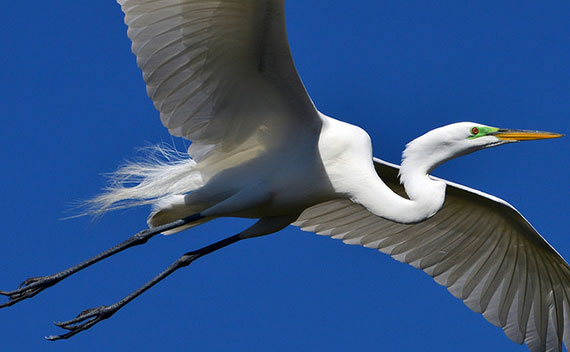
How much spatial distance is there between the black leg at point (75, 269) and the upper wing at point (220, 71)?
541 millimetres

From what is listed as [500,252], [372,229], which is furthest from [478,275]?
[372,229]

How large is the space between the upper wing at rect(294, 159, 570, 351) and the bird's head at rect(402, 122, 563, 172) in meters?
1.14

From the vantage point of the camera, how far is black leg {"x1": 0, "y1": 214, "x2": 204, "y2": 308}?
6.40m

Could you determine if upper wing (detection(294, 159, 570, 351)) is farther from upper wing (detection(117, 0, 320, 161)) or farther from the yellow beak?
upper wing (detection(117, 0, 320, 161))

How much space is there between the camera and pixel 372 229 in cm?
778

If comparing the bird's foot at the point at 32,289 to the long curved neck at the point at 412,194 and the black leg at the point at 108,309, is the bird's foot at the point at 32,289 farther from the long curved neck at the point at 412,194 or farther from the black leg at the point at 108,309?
the long curved neck at the point at 412,194

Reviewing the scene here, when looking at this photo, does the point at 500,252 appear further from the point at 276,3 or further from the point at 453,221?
the point at 276,3

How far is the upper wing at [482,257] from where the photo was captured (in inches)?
299

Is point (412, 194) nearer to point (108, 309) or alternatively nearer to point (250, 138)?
point (250, 138)

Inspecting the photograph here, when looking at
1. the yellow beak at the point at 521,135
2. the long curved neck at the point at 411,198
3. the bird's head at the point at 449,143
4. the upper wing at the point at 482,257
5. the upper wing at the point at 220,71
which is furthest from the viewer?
the upper wing at the point at 482,257

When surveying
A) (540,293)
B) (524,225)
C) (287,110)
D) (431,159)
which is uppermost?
(287,110)

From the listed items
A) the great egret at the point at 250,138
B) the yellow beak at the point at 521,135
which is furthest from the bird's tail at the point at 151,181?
the yellow beak at the point at 521,135

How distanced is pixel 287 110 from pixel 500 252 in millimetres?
2688

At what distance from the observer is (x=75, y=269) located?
6.39m
